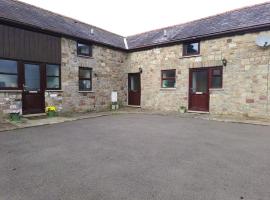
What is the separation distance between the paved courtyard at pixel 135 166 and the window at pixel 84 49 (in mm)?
6568

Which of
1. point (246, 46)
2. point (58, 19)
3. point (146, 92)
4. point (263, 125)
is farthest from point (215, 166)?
point (58, 19)

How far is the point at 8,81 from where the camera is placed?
8.10 m

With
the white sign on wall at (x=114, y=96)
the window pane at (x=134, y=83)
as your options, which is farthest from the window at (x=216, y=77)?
the white sign on wall at (x=114, y=96)

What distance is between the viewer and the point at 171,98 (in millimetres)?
11430

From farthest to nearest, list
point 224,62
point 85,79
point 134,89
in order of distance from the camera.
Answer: point 134,89
point 85,79
point 224,62

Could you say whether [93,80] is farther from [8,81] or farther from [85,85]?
[8,81]

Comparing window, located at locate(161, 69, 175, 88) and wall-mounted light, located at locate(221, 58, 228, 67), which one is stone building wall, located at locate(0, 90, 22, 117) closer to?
window, located at locate(161, 69, 175, 88)

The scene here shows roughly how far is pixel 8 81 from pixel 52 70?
83.6 inches

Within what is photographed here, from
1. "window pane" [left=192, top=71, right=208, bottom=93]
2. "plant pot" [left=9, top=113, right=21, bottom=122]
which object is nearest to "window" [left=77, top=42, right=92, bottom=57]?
"plant pot" [left=9, top=113, right=21, bottom=122]

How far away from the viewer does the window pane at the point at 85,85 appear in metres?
11.1

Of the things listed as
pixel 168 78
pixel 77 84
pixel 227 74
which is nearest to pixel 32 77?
pixel 77 84

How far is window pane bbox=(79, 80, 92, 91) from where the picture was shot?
36.4ft

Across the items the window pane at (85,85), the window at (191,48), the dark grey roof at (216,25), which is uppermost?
the dark grey roof at (216,25)

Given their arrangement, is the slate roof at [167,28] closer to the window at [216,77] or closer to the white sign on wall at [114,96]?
the window at [216,77]
